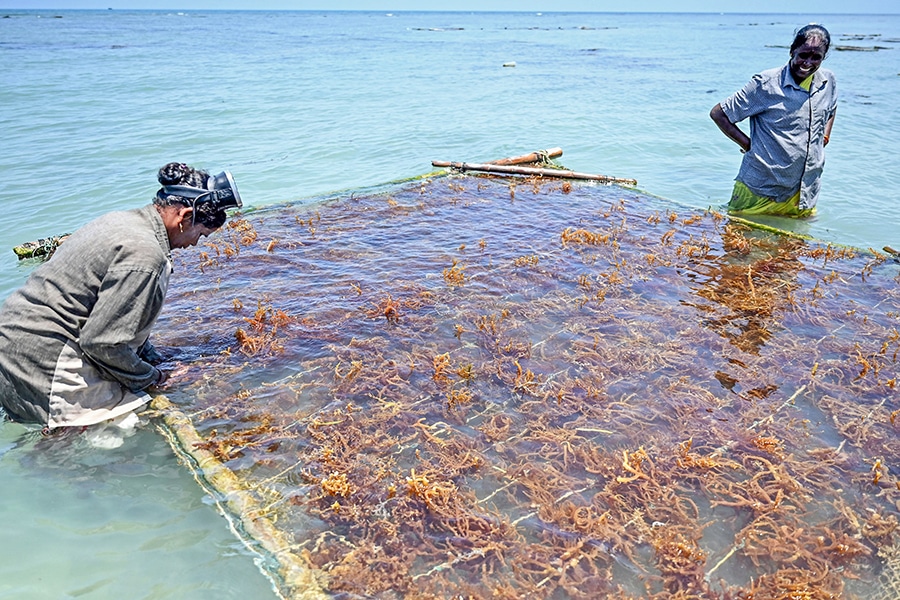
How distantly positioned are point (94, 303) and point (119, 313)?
0.80 ft

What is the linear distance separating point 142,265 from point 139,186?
918 cm

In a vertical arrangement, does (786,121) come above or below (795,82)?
below

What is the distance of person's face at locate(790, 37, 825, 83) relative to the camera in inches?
252

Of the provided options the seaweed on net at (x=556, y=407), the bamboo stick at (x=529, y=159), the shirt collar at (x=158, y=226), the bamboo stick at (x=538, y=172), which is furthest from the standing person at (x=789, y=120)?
the shirt collar at (x=158, y=226)

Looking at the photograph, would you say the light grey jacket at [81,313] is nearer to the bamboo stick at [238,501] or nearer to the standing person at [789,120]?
the bamboo stick at [238,501]

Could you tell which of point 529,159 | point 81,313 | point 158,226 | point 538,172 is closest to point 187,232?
point 158,226

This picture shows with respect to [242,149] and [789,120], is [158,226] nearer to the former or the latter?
[789,120]

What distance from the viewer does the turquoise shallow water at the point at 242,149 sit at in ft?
11.0

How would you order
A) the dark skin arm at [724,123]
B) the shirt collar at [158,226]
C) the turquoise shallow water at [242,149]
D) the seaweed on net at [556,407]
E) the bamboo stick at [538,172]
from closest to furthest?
the seaweed on net at [556,407], the turquoise shallow water at [242,149], the shirt collar at [158,226], the dark skin arm at [724,123], the bamboo stick at [538,172]

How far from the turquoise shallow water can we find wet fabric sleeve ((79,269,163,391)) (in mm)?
823

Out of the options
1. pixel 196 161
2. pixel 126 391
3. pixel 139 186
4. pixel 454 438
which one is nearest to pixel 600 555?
pixel 454 438

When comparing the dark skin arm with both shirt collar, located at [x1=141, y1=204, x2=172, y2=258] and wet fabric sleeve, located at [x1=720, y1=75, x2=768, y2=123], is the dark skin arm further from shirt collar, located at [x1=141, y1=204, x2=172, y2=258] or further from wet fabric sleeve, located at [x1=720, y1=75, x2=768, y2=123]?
shirt collar, located at [x1=141, y1=204, x2=172, y2=258]

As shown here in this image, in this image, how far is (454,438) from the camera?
4098mm

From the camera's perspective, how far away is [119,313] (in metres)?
3.46
